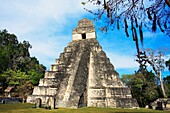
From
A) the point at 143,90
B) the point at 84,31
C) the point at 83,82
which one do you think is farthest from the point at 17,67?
the point at 83,82

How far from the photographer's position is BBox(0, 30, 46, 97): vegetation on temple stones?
1079 inches

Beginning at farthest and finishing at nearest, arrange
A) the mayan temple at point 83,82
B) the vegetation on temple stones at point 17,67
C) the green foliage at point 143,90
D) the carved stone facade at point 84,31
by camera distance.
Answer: the vegetation on temple stones at point 17,67, the green foliage at point 143,90, the carved stone facade at point 84,31, the mayan temple at point 83,82

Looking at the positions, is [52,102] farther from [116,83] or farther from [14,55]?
[14,55]

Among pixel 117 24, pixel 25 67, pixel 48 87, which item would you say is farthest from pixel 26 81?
pixel 117 24

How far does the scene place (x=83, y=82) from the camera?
1455cm

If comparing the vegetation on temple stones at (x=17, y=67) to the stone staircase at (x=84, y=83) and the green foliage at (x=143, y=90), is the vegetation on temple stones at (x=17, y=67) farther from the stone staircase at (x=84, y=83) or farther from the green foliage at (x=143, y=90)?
the green foliage at (x=143, y=90)

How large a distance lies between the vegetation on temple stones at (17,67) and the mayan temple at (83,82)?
35.6ft

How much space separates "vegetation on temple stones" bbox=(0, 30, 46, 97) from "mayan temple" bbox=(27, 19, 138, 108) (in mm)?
10860

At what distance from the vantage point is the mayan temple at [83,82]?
1358cm

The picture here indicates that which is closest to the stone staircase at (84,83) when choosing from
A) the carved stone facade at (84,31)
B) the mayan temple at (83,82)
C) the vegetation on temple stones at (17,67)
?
the mayan temple at (83,82)

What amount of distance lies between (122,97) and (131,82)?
60.2 ft

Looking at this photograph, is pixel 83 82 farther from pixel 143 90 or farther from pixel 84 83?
pixel 143 90

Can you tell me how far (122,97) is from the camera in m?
14.0

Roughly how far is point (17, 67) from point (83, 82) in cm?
2608
